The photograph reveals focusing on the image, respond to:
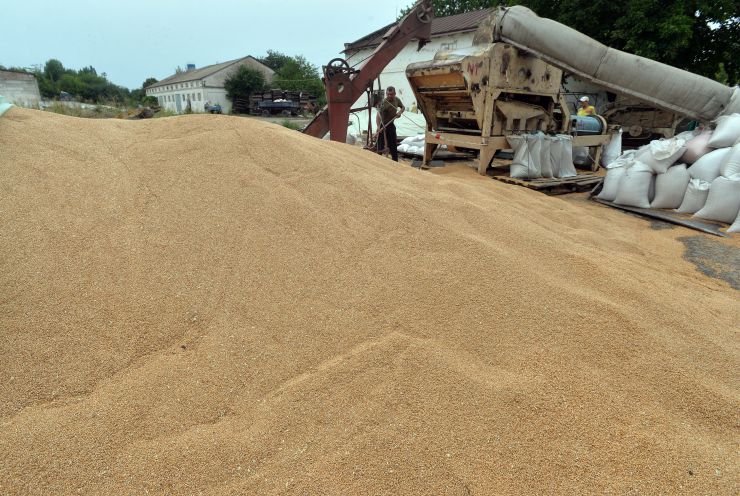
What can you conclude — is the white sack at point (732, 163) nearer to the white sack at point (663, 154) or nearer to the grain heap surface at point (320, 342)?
the white sack at point (663, 154)

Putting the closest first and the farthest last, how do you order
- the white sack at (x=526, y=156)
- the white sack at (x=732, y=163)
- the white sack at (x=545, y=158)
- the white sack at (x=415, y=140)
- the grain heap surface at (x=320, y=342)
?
1. the grain heap surface at (x=320, y=342)
2. the white sack at (x=732, y=163)
3. the white sack at (x=526, y=156)
4. the white sack at (x=545, y=158)
5. the white sack at (x=415, y=140)

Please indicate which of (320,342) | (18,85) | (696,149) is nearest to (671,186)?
(696,149)

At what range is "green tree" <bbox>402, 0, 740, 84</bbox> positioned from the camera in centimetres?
994

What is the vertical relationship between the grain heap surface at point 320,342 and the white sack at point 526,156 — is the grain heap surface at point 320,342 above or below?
below

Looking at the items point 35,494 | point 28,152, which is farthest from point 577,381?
point 28,152

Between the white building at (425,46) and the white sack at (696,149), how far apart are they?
931cm

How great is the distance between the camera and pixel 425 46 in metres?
16.2

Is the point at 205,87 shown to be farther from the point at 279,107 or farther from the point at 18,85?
the point at 18,85

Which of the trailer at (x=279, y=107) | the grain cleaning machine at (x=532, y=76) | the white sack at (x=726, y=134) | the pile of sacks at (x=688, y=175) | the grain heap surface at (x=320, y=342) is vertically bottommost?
the grain heap surface at (x=320, y=342)

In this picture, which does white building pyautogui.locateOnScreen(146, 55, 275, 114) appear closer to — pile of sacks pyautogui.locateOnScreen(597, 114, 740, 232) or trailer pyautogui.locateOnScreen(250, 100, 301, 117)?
trailer pyautogui.locateOnScreen(250, 100, 301, 117)

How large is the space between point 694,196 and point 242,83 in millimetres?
31762

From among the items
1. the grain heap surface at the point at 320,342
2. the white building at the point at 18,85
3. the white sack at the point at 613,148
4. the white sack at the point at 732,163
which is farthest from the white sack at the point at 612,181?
the white building at the point at 18,85

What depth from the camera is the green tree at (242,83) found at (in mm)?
30641

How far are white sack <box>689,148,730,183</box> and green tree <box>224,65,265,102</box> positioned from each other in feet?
102
